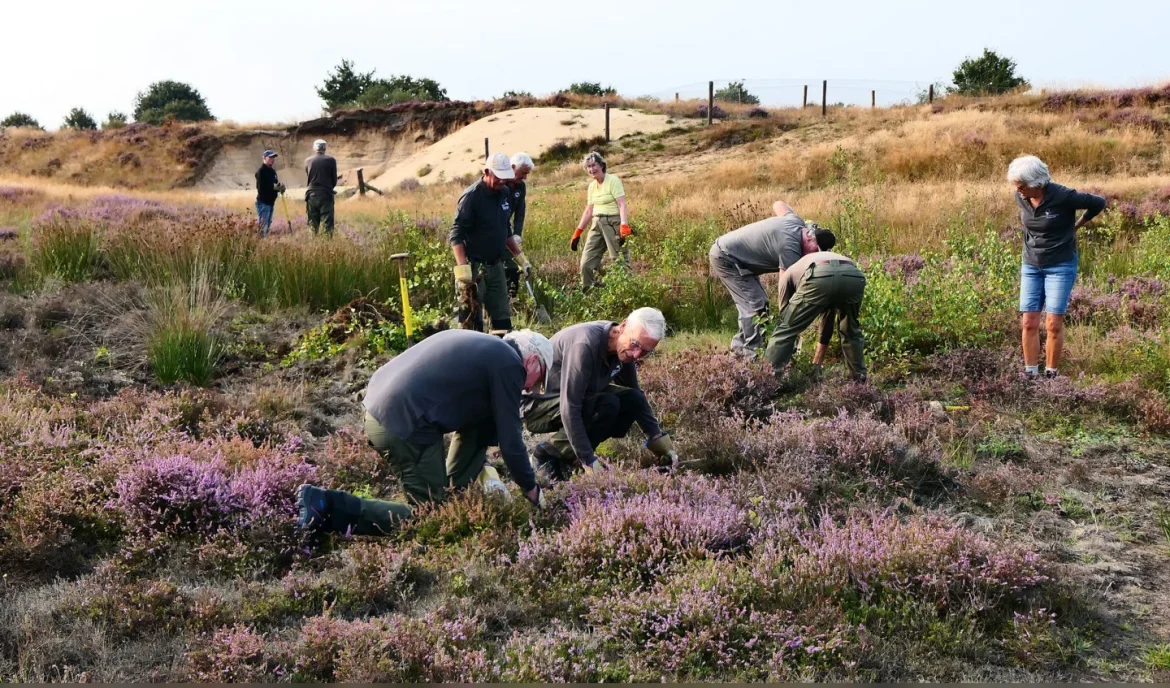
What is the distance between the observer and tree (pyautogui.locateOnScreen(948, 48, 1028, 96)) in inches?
1569

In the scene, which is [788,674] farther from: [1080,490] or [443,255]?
[443,255]

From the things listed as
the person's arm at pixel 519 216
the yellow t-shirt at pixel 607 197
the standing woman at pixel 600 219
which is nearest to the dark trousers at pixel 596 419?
the person's arm at pixel 519 216

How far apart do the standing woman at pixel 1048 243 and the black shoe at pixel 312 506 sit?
549cm

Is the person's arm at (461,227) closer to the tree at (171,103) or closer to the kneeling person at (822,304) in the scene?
the kneeling person at (822,304)

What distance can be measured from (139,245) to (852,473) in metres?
8.01

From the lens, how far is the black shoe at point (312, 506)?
171 inches

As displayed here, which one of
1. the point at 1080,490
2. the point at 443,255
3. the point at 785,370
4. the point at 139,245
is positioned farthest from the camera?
the point at 139,245

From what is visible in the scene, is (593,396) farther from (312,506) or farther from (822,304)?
(822,304)

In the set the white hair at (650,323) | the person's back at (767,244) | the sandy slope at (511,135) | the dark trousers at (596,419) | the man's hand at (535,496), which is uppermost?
the sandy slope at (511,135)

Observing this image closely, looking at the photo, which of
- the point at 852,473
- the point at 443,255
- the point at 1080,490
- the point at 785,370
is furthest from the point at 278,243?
the point at 1080,490

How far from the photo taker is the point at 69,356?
305 inches

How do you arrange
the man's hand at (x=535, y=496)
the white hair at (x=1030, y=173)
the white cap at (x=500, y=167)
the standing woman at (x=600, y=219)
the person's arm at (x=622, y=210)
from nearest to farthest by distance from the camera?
the man's hand at (x=535, y=496) < the white hair at (x=1030, y=173) < the white cap at (x=500, y=167) < the person's arm at (x=622, y=210) < the standing woman at (x=600, y=219)

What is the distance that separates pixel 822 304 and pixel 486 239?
114 inches

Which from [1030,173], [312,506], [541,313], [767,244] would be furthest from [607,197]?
[312,506]
